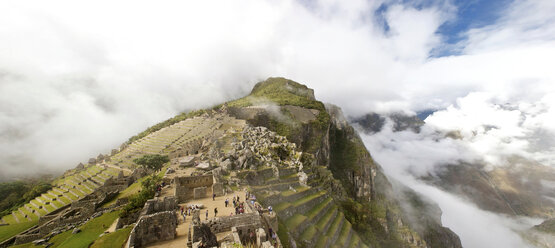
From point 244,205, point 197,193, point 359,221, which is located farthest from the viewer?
point 359,221

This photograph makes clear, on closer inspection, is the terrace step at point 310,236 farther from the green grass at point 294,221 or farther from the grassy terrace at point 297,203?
the grassy terrace at point 297,203

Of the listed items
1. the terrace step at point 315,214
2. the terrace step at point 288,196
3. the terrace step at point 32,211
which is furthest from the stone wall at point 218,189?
the terrace step at point 32,211

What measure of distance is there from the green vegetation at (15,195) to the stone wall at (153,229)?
151 feet

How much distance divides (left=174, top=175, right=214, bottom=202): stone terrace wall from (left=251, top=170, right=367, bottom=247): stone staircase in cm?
472

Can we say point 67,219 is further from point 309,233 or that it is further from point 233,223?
point 309,233

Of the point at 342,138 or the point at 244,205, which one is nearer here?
the point at 244,205

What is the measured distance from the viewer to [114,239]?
1533 cm

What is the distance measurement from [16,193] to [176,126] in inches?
1391

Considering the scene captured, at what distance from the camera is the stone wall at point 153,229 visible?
11.2 m

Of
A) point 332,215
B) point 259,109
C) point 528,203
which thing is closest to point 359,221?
point 332,215

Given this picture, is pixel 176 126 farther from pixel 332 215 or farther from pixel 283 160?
pixel 332 215

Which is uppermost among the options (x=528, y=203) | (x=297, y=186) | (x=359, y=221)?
(x=297, y=186)

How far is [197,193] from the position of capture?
1920 centimetres

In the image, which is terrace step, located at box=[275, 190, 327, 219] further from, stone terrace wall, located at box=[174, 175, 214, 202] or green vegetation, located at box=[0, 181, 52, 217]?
green vegetation, located at box=[0, 181, 52, 217]
